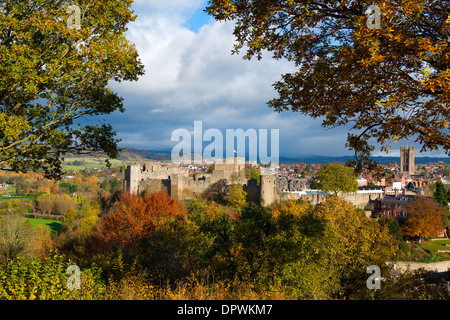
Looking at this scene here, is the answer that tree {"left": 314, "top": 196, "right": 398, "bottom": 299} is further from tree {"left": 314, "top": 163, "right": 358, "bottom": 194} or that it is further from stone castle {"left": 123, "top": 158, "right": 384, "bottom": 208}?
tree {"left": 314, "top": 163, "right": 358, "bottom": 194}

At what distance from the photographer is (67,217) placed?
148 feet

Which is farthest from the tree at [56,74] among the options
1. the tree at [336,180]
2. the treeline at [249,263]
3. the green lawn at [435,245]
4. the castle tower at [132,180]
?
the tree at [336,180]

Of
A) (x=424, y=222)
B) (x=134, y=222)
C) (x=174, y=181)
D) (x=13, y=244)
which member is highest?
(x=174, y=181)

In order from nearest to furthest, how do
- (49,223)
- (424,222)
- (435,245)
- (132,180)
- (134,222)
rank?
1. (134,222)
2. (435,245)
3. (424,222)
4. (132,180)
5. (49,223)

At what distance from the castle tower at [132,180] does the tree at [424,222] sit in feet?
114

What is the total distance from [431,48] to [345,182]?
4773cm

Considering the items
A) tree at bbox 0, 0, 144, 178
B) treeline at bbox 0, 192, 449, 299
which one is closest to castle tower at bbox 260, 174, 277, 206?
treeline at bbox 0, 192, 449, 299

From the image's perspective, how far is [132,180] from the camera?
162 feet

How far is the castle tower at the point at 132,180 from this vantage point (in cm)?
4919

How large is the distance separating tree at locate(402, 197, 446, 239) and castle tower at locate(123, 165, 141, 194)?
34.8 m

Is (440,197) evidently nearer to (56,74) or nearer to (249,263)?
(249,263)

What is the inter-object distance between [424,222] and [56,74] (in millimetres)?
39532

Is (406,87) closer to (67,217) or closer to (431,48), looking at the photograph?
(431,48)

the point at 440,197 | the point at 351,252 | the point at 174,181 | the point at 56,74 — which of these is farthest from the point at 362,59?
the point at 440,197
